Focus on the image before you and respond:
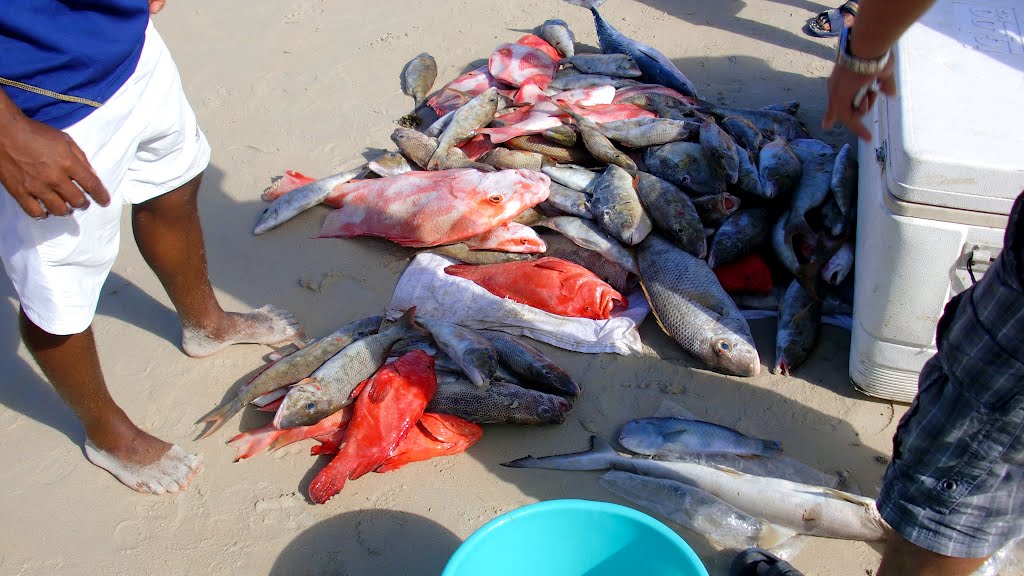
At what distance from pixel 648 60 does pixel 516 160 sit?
1529 millimetres

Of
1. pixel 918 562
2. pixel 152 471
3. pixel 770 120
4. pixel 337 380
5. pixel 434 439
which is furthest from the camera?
pixel 770 120

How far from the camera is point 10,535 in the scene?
2.87 meters

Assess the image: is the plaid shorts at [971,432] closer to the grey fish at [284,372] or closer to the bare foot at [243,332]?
the grey fish at [284,372]

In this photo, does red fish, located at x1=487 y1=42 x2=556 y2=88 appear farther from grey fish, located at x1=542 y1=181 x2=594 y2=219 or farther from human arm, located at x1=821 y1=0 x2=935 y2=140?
human arm, located at x1=821 y1=0 x2=935 y2=140

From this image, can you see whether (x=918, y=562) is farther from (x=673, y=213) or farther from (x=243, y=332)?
(x=243, y=332)

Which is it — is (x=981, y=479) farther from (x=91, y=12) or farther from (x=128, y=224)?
(x=128, y=224)

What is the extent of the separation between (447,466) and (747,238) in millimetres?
2007

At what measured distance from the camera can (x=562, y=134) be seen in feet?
14.9

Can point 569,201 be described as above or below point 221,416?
above

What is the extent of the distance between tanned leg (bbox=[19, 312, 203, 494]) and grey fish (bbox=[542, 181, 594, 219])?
2.29 meters

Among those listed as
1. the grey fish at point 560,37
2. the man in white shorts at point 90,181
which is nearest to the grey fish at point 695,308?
the man in white shorts at point 90,181

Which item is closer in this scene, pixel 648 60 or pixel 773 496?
pixel 773 496

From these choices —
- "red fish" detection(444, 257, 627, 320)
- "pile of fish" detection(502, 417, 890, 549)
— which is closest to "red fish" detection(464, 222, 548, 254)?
"red fish" detection(444, 257, 627, 320)

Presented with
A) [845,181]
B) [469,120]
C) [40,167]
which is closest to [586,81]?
[469,120]
